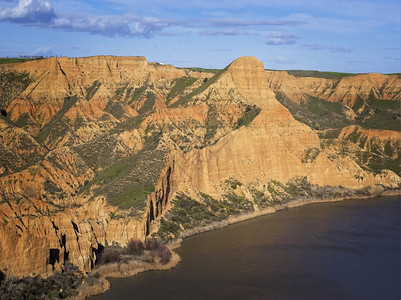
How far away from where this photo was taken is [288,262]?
70.2 metres

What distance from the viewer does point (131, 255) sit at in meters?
68.2

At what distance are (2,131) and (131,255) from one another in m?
49.9

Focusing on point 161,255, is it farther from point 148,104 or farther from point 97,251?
point 148,104

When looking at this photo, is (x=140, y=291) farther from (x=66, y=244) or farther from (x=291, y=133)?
(x=291, y=133)

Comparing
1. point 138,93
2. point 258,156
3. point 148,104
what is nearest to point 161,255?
point 258,156

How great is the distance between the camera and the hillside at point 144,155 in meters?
68.5

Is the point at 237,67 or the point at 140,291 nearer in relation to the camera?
the point at 140,291

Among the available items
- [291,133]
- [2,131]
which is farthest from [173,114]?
[2,131]

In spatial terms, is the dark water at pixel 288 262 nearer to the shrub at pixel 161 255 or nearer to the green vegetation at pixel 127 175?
the shrub at pixel 161 255

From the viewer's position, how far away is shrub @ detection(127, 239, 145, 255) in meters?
69.4

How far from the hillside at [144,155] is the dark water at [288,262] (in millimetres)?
5805

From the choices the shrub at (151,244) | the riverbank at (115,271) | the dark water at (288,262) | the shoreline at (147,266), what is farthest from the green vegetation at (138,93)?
the riverbank at (115,271)

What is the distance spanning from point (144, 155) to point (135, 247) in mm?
23142

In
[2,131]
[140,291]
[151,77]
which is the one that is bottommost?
[140,291]
